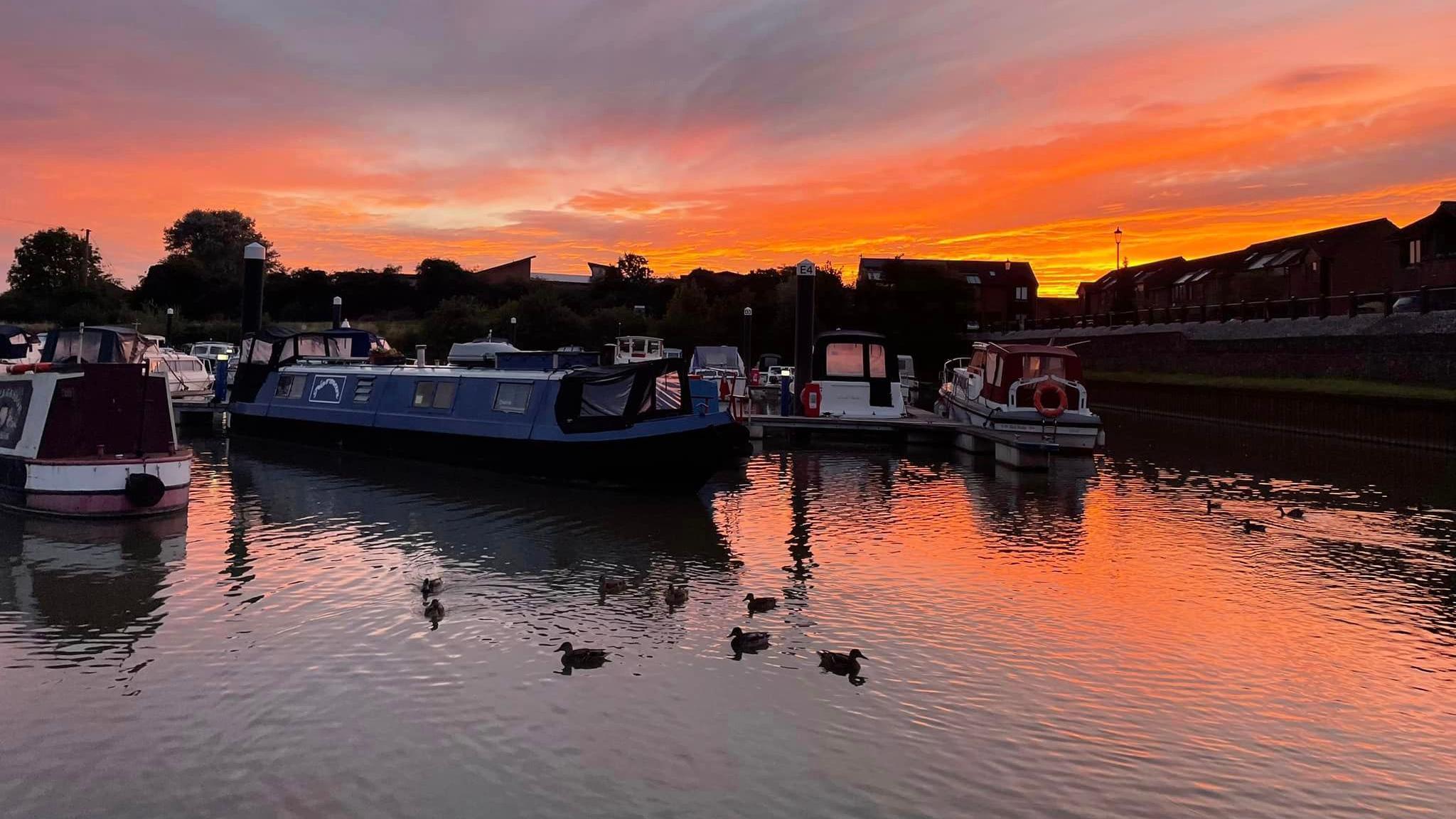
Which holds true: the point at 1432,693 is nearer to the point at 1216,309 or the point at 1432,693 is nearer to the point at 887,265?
the point at 1216,309

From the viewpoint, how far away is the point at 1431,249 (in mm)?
47281

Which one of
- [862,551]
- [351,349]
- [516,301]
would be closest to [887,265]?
[516,301]

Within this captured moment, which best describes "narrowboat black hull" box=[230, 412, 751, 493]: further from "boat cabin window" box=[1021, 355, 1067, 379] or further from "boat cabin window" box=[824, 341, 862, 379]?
"boat cabin window" box=[1021, 355, 1067, 379]

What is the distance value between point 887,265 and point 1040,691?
4906 cm

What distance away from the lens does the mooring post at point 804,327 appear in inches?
1250

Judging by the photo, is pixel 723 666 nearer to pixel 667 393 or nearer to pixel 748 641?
pixel 748 641

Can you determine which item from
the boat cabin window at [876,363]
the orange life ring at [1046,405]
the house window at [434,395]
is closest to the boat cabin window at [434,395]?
the house window at [434,395]

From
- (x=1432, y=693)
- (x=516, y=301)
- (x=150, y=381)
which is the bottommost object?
(x=1432, y=693)

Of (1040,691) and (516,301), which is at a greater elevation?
(516,301)

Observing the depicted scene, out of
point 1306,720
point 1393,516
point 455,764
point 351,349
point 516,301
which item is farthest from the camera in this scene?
point 516,301

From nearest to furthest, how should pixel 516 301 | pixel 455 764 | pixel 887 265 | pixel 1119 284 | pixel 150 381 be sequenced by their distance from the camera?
1. pixel 455 764
2. pixel 150 381
3. pixel 887 265
4. pixel 516 301
5. pixel 1119 284

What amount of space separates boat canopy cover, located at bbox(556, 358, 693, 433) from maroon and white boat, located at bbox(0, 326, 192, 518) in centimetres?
645

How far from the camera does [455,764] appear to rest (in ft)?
24.2

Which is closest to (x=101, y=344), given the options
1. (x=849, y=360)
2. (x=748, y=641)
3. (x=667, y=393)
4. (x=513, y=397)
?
(x=513, y=397)
